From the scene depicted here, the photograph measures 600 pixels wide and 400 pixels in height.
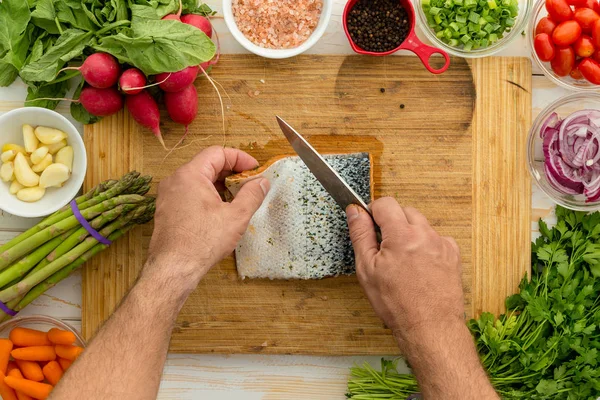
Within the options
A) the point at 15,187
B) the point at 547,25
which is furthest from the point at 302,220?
the point at 547,25

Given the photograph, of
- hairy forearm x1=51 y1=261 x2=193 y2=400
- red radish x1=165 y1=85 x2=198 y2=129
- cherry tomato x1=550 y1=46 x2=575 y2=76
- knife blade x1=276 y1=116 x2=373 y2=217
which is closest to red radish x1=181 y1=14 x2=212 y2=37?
red radish x1=165 y1=85 x2=198 y2=129

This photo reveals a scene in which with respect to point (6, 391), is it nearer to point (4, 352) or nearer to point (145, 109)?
point (4, 352)

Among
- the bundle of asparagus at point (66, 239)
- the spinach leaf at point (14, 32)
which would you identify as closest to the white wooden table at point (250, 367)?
the bundle of asparagus at point (66, 239)

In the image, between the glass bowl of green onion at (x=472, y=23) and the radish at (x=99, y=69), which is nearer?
the radish at (x=99, y=69)

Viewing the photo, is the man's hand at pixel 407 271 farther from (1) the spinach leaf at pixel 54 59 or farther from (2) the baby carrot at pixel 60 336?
(1) the spinach leaf at pixel 54 59

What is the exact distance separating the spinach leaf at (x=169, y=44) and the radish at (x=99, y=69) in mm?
118

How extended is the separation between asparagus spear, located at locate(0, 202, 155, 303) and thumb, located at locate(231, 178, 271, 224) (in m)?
0.47

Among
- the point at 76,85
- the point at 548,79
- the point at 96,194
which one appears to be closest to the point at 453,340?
the point at 548,79

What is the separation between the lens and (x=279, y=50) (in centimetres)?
252

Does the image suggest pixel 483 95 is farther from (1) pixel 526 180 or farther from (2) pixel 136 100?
(2) pixel 136 100

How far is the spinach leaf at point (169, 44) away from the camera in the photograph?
2.25 m

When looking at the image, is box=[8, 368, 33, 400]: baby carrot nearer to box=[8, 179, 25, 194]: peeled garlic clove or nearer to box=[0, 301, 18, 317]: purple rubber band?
box=[0, 301, 18, 317]: purple rubber band

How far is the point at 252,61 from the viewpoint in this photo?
8.59ft

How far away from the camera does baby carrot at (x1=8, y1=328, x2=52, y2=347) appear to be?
100 inches
